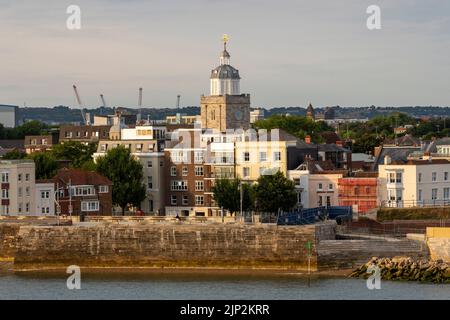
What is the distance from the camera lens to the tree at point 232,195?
82.0 meters

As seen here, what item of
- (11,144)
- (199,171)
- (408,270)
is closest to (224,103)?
(199,171)

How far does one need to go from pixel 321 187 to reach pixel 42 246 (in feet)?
66.6

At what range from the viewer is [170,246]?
67688 mm

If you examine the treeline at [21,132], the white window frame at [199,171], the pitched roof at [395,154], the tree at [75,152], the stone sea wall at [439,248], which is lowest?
the stone sea wall at [439,248]

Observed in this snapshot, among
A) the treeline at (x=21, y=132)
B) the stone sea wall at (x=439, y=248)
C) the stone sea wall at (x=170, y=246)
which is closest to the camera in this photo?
the stone sea wall at (x=170, y=246)

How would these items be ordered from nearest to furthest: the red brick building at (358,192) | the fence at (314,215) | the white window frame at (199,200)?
the fence at (314,215) < the red brick building at (358,192) < the white window frame at (199,200)

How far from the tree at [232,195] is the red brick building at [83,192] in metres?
5.37

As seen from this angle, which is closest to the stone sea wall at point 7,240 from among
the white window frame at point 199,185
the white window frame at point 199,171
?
the white window frame at point 199,185

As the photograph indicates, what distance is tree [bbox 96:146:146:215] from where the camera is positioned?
283 ft

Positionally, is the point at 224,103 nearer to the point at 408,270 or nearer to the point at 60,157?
the point at 60,157

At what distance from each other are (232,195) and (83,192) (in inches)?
283

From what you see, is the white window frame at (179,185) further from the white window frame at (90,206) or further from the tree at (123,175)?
the white window frame at (90,206)

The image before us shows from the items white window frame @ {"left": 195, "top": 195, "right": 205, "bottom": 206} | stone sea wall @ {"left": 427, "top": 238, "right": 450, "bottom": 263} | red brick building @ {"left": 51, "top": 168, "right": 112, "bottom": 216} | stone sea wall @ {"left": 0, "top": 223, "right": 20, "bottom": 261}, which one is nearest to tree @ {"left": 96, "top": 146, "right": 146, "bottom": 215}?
red brick building @ {"left": 51, "top": 168, "right": 112, "bottom": 216}
